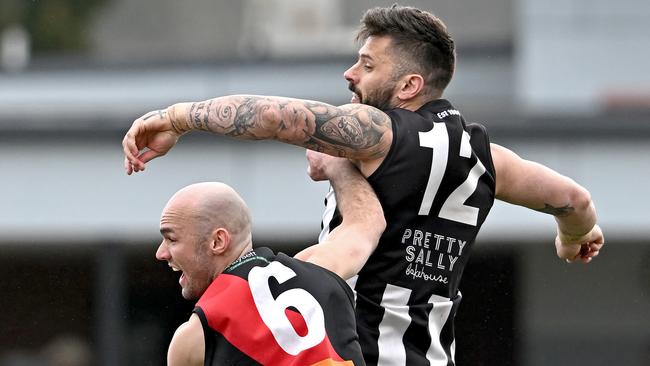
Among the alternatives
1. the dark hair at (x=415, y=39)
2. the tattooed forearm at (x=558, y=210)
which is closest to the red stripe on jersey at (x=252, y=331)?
the dark hair at (x=415, y=39)

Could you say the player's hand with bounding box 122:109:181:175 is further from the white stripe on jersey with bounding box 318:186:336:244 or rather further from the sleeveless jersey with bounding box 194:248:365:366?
the white stripe on jersey with bounding box 318:186:336:244

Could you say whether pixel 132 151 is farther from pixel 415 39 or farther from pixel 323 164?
pixel 415 39

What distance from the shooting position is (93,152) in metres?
15.9

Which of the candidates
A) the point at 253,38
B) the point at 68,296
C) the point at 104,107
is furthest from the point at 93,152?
the point at 253,38

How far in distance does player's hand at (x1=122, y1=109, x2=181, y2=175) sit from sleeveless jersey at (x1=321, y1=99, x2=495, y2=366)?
77 cm

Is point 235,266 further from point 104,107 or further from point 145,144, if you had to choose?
point 104,107

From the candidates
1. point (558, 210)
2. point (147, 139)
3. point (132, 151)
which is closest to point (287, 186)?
point (558, 210)

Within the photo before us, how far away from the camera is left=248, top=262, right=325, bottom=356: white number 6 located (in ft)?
16.8

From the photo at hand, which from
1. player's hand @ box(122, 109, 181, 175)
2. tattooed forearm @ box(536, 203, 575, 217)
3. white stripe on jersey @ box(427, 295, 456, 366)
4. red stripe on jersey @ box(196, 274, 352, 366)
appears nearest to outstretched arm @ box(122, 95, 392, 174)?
player's hand @ box(122, 109, 181, 175)

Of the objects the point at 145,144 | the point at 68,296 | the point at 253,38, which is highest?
the point at 145,144

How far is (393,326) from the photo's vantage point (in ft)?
18.6

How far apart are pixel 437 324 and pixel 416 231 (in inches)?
16.3

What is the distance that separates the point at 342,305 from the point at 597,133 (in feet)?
35.9

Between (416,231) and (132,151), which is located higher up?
(132,151)
